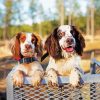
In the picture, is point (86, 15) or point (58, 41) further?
point (86, 15)

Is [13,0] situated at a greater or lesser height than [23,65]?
greater

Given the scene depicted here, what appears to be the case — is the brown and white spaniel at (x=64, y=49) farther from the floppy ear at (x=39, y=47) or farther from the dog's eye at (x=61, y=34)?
the floppy ear at (x=39, y=47)

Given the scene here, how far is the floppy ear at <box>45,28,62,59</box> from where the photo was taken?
3021 mm

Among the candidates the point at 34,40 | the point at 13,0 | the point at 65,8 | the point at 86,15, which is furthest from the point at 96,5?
the point at 34,40

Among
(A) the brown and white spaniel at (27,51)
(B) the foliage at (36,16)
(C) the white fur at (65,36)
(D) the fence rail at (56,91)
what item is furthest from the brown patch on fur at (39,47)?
(B) the foliage at (36,16)

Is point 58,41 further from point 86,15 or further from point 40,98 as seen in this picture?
point 86,15

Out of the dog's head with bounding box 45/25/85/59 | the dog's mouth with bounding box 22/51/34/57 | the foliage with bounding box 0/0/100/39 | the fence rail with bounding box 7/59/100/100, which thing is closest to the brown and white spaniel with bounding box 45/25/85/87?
the dog's head with bounding box 45/25/85/59

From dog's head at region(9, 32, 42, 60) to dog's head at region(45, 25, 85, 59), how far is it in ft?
0.57

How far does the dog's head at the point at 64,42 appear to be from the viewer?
3016 mm

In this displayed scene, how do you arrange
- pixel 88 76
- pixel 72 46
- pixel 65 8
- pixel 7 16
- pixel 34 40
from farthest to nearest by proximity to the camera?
pixel 65 8 → pixel 7 16 → pixel 34 40 → pixel 72 46 → pixel 88 76

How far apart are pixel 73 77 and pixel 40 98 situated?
0.28 metres

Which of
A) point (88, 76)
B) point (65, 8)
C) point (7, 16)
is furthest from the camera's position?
point (65, 8)

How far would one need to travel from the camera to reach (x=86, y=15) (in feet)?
159

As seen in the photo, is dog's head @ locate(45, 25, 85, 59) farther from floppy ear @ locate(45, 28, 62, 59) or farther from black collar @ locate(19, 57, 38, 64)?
black collar @ locate(19, 57, 38, 64)
